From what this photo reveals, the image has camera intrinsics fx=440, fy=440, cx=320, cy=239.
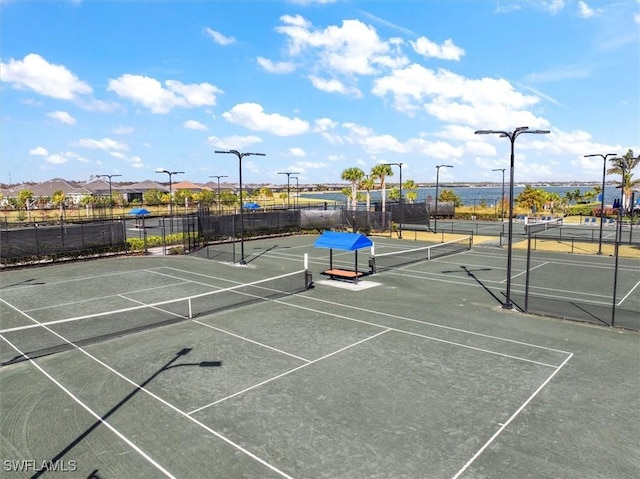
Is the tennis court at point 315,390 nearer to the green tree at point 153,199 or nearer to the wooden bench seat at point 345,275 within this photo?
the wooden bench seat at point 345,275

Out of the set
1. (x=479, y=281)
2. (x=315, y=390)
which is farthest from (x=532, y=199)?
(x=315, y=390)

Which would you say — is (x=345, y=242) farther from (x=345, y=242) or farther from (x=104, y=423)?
(x=104, y=423)

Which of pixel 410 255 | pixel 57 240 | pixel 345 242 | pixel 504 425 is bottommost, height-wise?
pixel 504 425

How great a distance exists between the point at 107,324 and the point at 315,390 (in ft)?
34.5

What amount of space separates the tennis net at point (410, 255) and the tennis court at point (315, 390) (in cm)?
832

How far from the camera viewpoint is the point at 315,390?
1223cm

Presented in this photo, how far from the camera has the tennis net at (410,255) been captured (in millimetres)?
31422

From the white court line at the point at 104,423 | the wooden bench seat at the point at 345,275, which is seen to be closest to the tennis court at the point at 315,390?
the white court line at the point at 104,423

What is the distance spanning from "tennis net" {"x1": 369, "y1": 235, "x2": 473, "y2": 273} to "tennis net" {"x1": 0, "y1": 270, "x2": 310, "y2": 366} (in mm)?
8561

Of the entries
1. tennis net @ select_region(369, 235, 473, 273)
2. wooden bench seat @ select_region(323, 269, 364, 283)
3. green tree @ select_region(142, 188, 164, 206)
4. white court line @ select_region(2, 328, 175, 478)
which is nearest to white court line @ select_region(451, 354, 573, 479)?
white court line @ select_region(2, 328, 175, 478)

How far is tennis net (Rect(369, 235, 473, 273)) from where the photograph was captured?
31422mm

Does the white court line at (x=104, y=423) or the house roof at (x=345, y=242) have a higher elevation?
the house roof at (x=345, y=242)

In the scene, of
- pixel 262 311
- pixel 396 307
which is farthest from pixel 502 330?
pixel 262 311

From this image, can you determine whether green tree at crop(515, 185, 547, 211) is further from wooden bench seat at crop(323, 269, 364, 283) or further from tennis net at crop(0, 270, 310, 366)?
tennis net at crop(0, 270, 310, 366)
